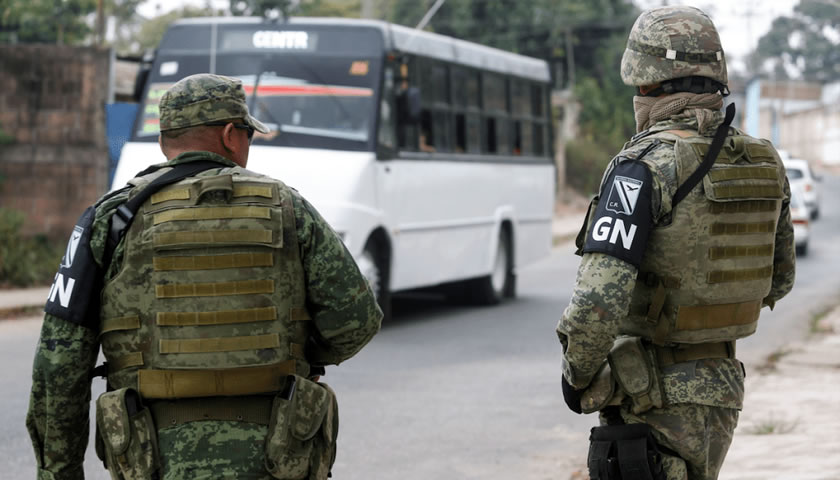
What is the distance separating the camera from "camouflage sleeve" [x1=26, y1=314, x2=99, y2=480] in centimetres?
327

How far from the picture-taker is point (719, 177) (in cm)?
351

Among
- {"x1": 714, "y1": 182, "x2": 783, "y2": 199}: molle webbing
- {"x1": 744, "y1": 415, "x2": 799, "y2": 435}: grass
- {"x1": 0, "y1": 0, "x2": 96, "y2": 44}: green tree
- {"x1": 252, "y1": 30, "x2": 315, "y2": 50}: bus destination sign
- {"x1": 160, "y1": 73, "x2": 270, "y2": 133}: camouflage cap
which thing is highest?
{"x1": 0, "y1": 0, "x2": 96, "y2": 44}: green tree

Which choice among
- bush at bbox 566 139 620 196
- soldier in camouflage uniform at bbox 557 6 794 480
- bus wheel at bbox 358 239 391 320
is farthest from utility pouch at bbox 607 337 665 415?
bush at bbox 566 139 620 196

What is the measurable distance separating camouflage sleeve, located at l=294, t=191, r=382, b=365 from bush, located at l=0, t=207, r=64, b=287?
1240 centimetres

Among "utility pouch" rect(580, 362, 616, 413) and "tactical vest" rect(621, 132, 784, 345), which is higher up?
"tactical vest" rect(621, 132, 784, 345)

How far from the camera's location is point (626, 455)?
340 centimetres

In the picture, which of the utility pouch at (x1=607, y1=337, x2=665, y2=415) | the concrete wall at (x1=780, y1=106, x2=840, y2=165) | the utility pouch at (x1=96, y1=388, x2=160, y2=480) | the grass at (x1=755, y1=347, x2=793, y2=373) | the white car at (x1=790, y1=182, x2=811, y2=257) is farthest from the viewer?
the concrete wall at (x1=780, y1=106, x2=840, y2=165)

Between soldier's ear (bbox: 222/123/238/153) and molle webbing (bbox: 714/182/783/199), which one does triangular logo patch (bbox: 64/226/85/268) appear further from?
molle webbing (bbox: 714/182/783/199)

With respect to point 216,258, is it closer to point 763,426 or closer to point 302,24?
point 763,426

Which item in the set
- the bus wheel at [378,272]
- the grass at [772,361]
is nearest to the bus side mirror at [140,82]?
the bus wheel at [378,272]

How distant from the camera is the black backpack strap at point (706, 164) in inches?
136

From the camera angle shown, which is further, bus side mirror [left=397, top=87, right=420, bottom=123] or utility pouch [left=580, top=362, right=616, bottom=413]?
bus side mirror [left=397, top=87, right=420, bottom=123]

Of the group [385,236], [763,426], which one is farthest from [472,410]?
[385,236]

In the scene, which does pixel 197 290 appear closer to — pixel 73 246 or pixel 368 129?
pixel 73 246
